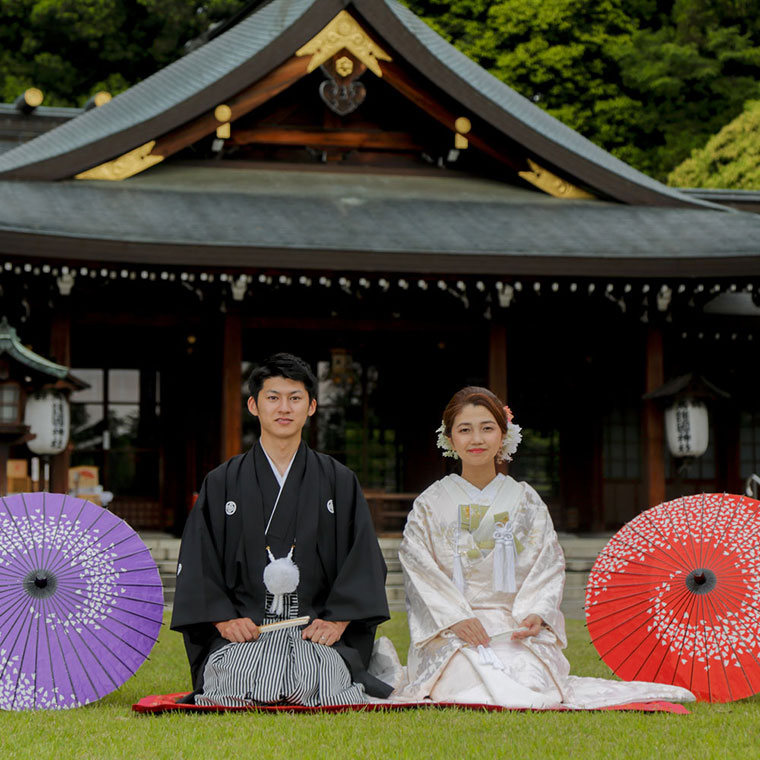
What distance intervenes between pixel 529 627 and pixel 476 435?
0.89m

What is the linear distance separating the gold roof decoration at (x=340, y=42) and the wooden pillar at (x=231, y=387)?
300 cm

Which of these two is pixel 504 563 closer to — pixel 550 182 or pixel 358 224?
pixel 358 224

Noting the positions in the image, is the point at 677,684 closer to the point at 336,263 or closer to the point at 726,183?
the point at 336,263

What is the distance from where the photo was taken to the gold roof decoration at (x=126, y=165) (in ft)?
42.0

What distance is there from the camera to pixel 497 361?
1242 centimetres

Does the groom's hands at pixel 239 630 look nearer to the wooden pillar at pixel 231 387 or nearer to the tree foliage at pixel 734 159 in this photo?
the wooden pillar at pixel 231 387

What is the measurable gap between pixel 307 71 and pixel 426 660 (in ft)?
28.9

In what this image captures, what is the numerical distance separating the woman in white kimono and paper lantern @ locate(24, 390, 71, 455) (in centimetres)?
583

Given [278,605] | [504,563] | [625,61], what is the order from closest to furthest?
[278,605], [504,563], [625,61]

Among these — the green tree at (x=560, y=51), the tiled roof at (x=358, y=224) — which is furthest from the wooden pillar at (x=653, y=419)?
the green tree at (x=560, y=51)

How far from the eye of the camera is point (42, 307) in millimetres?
11867

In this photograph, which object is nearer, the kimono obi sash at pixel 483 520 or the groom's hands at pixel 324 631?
the groom's hands at pixel 324 631

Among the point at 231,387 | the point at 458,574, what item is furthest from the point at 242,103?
the point at 458,574

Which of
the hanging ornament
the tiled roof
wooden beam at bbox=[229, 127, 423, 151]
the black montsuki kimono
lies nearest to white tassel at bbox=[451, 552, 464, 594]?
the black montsuki kimono
